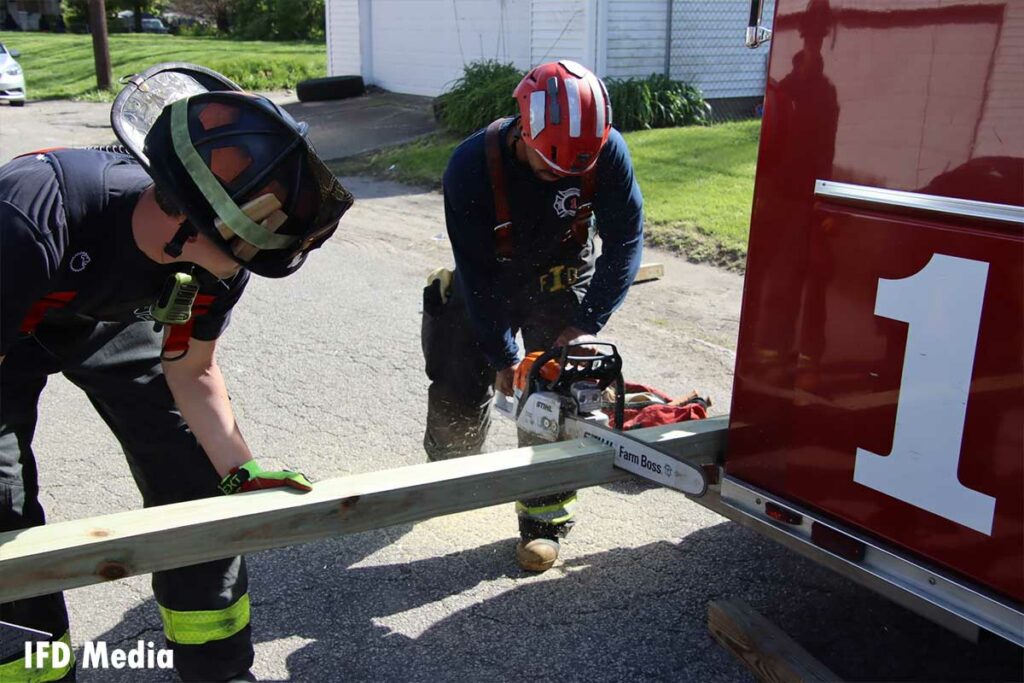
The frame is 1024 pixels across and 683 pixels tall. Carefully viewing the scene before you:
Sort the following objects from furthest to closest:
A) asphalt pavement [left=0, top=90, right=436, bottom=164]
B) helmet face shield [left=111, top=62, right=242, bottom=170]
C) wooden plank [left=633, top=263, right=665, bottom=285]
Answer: asphalt pavement [left=0, top=90, right=436, bottom=164] < wooden plank [left=633, top=263, right=665, bottom=285] < helmet face shield [left=111, top=62, right=242, bottom=170]

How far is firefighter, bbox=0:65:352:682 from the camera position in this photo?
6.70 feet

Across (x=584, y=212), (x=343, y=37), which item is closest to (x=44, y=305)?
(x=584, y=212)

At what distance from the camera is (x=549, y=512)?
3439 millimetres

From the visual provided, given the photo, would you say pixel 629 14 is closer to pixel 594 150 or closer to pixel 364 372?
pixel 364 372

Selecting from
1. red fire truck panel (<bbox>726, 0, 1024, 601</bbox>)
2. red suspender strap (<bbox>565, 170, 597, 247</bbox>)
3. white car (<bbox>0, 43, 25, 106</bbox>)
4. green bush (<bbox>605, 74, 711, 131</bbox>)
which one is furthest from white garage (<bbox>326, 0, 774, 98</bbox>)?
red fire truck panel (<bbox>726, 0, 1024, 601</bbox>)

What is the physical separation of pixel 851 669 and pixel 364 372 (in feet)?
10.4

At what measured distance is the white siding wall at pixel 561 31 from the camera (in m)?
13.6

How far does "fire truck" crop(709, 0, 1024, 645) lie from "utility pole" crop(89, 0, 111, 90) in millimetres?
19112

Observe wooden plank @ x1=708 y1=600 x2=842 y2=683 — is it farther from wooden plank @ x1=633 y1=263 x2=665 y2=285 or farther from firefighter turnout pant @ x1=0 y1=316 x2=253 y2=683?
wooden plank @ x1=633 y1=263 x2=665 y2=285

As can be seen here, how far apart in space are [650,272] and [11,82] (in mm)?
16271

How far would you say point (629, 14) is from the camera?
44.9ft

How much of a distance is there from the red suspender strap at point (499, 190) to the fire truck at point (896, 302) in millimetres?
1047

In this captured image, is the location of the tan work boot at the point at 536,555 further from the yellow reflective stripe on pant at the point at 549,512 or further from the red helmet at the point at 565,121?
the red helmet at the point at 565,121

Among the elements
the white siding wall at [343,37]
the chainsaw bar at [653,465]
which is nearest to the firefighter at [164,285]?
the chainsaw bar at [653,465]
